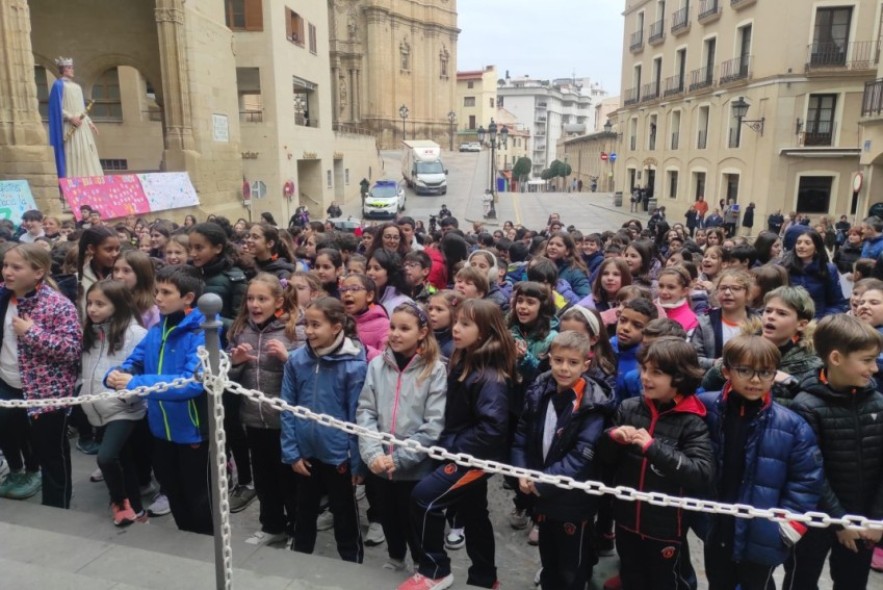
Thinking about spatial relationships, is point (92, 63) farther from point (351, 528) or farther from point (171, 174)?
point (351, 528)

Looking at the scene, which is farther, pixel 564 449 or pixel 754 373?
pixel 564 449

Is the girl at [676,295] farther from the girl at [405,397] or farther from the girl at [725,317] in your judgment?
the girl at [405,397]

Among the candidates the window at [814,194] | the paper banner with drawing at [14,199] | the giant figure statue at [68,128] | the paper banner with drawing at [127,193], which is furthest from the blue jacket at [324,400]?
the window at [814,194]

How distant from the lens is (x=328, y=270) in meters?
5.65

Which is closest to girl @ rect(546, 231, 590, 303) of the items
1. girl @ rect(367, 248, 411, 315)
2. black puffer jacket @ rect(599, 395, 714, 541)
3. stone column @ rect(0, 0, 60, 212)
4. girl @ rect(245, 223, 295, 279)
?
girl @ rect(367, 248, 411, 315)

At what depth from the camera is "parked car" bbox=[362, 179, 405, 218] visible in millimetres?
30266

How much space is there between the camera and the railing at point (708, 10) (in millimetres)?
29266

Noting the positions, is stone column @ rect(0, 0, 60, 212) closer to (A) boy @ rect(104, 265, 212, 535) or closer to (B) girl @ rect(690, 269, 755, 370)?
(A) boy @ rect(104, 265, 212, 535)

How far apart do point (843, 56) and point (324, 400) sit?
92.1 ft

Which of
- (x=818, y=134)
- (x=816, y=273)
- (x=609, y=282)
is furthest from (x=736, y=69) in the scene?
(x=609, y=282)

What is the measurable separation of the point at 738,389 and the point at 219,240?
421 cm

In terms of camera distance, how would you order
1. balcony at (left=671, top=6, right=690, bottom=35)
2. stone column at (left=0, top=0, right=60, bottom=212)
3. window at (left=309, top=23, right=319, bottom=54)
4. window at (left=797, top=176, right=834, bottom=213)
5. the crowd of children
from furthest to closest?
1. balcony at (left=671, top=6, right=690, bottom=35)
2. window at (left=309, top=23, right=319, bottom=54)
3. window at (left=797, top=176, right=834, bottom=213)
4. stone column at (left=0, top=0, right=60, bottom=212)
5. the crowd of children

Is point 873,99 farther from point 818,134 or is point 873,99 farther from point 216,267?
point 216,267

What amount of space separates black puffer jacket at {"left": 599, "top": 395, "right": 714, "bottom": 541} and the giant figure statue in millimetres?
15159
